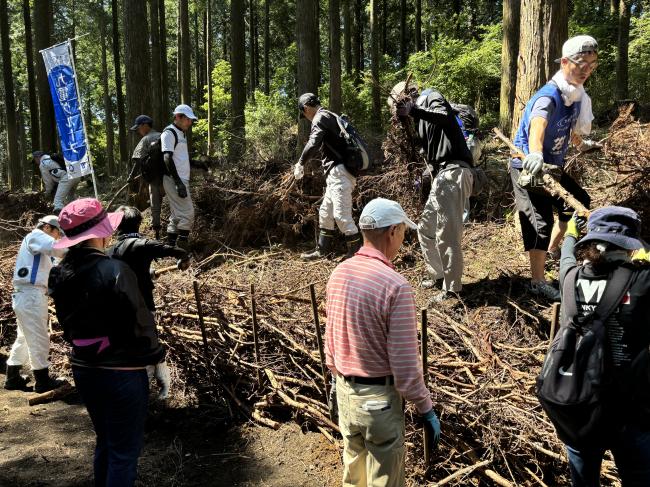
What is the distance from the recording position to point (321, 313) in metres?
4.26

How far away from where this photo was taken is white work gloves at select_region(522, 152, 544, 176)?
371 centimetres

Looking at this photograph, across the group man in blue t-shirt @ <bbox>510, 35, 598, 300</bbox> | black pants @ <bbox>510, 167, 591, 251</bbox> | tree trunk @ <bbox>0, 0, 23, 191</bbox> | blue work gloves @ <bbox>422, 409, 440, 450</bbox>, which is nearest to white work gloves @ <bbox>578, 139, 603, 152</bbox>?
man in blue t-shirt @ <bbox>510, 35, 598, 300</bbox>

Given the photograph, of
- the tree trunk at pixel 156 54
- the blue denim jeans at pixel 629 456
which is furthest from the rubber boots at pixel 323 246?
the tree trunk at pixel 156 54

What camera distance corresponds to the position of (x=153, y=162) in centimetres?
738

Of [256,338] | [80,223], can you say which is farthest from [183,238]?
[80,223]

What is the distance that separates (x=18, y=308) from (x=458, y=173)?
4.27 metres

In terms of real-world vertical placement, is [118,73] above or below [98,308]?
above

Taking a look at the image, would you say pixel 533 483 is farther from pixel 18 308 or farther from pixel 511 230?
pixel 18 308

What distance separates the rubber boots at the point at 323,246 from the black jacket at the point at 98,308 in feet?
12.8

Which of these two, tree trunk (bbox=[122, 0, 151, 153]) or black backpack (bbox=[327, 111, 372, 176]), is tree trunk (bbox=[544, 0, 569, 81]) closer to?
black backpack (bbox=[327, 111, 372, 176])

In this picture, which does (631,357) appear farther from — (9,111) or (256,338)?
(9,111)

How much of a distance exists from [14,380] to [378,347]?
14.8ft

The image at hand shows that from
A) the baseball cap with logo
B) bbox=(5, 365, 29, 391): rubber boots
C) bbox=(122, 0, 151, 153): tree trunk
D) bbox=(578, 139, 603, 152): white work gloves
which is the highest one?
bbox=(122, 0, 151, 153): tree trunk

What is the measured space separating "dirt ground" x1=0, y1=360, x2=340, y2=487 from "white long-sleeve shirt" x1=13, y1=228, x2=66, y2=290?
119 cm
